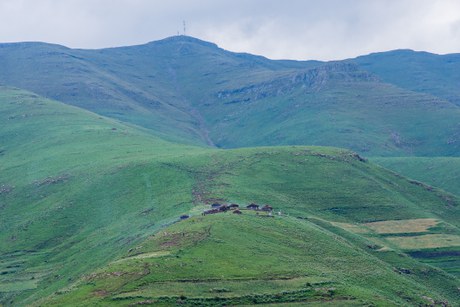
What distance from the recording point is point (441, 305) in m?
111

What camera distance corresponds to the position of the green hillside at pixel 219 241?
93.9 meters

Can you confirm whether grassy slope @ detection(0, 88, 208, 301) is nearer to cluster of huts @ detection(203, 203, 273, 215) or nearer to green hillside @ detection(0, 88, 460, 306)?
green hillside @ detection(0, 88, 460, 306)

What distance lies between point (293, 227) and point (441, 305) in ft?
97.4

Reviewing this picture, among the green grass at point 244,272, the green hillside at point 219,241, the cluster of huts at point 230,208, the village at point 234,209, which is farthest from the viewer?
the cluster of huts at point 230,208

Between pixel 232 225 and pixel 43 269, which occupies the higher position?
pixel 232 225

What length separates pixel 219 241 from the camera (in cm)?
11081

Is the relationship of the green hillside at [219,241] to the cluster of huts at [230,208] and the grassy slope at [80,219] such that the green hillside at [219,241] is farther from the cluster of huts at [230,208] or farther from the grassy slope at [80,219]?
the cluster of huts at [230,208]

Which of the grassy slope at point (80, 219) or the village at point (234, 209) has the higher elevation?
the village at point (234, 209)

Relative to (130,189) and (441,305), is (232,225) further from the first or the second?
(130,189)

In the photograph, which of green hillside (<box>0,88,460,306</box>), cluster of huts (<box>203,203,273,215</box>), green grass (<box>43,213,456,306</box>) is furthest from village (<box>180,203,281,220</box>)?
green grass (<box>43,213,456,306</box>)

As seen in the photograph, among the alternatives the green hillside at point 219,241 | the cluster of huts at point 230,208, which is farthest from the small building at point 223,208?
the green hillside at point 219,241

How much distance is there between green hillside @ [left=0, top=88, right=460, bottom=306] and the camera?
93.9m

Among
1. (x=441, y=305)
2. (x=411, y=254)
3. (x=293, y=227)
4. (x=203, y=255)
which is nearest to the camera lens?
(x=203, y=255)

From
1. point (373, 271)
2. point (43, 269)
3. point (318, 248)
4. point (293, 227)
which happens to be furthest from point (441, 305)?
point (43, 269)
